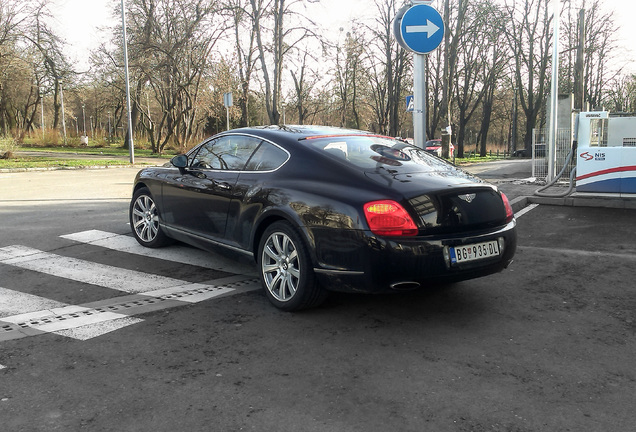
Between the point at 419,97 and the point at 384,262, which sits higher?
the point at 419,97

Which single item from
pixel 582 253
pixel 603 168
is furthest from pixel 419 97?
pixel 603 168

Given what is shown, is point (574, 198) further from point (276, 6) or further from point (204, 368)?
point (276, 6)

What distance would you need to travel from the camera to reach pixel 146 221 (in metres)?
7.05

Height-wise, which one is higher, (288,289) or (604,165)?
(604,165)

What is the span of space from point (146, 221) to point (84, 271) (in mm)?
1169

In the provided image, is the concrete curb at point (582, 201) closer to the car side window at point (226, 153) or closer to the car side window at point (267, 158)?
the car side window at point (226, 153)

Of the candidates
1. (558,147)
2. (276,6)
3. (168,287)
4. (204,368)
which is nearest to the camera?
(204,368)

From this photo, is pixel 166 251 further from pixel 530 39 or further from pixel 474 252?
pixel 530 39

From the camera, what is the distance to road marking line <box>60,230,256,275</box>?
6.27 meters

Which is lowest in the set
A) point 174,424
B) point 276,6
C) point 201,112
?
point 174,424

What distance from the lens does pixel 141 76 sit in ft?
115

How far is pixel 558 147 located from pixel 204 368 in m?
14.7

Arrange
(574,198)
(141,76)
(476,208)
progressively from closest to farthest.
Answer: (476,208) → (574,198) → (141,76)

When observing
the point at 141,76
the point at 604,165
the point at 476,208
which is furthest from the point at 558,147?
the point at 141,76
